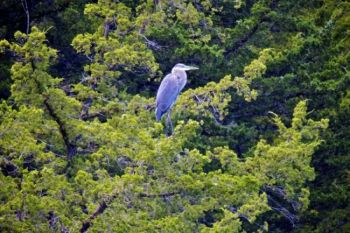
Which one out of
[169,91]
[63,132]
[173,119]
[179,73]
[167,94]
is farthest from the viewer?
[179,73]

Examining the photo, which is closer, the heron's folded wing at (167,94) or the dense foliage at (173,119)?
the dense foliage at (173,119)

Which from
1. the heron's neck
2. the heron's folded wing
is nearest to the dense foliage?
the heron's folded wing

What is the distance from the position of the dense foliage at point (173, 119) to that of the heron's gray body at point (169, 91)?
154 millimetres

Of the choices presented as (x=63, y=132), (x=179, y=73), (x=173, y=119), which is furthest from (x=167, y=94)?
(x=63, y=132)

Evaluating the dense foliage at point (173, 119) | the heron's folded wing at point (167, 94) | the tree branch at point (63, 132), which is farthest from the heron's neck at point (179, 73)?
the tree branch at point (63, 132)

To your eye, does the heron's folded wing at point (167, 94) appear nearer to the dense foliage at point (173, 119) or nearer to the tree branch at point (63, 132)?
the dense foliage at point (173, 119)

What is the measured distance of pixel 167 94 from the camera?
11.4 metres

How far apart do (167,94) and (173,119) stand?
75 cm

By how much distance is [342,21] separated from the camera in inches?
667

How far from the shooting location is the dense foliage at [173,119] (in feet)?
29.9

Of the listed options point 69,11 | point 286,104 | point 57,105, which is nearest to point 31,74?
point 57,105

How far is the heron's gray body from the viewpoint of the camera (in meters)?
11.3

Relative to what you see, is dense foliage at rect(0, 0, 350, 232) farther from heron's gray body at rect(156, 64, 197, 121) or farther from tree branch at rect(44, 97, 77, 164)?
heron's gray body at rect(156, 64, 197, 121)

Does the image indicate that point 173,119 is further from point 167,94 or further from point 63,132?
point 63,132
